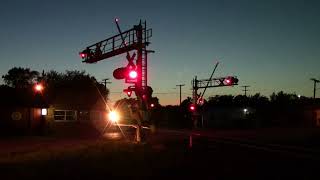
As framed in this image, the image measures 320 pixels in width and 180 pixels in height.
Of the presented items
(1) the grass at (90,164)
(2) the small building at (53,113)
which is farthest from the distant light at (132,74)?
(2) the small building at (53,113)

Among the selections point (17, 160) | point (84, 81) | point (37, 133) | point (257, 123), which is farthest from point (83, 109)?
point (84, 81)

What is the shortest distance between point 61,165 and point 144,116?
10.4 meters

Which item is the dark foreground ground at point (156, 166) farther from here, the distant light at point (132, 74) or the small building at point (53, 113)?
the small building at point (53, 113)

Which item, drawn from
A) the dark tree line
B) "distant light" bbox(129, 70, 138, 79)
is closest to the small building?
the dark tree line

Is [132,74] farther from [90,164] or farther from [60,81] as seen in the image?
[60,81]

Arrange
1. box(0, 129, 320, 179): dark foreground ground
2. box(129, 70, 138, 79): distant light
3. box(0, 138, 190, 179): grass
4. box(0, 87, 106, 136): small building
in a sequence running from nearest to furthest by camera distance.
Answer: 1. box(0, 129, 320, 179): dark foreground ground
2. box(0, 138, 190, 179): grass
3. box(129, 70, 138, 79): distant light
4. box(0, 87, 106, 136): small building

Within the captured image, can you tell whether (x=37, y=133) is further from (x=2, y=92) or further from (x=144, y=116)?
(x=144, y=116)

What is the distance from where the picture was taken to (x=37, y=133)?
1640 inches

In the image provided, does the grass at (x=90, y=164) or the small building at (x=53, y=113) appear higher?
the small building at (x=53, y=113)

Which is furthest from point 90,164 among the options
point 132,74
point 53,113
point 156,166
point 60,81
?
point 60,81

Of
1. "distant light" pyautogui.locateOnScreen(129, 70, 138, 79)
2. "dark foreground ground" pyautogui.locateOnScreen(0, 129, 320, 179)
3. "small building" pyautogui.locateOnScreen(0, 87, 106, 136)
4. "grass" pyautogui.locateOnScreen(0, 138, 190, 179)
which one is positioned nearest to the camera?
"dark foreground ground" pyautogui.locateOnScreen(0, 129, 320, 179)

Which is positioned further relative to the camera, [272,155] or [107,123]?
[107,123]

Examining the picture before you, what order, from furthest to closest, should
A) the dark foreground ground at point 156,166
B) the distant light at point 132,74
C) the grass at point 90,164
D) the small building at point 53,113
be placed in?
the small building at point 53,113, the distant light at point 132,74, the grass at point 90,164, the dark foreground ground at point 156,166

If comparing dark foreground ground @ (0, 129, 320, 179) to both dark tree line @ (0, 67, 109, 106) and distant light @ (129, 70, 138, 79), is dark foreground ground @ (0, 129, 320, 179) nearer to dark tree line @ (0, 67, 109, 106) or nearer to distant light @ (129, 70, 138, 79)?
distant light @ (129, 70, 138, 79)
